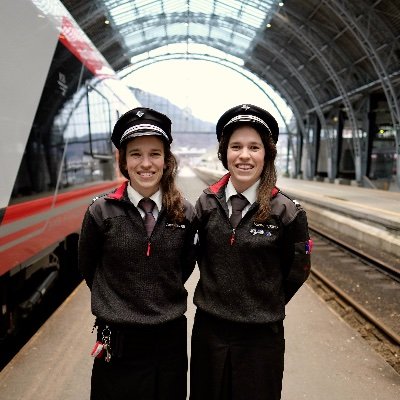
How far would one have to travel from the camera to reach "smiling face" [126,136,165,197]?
80.6 inches

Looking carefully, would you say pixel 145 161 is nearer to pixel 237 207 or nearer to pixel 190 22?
pixel 237 207

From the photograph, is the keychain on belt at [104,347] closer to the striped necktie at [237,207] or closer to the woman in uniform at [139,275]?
the woman in uniform at [139,275]

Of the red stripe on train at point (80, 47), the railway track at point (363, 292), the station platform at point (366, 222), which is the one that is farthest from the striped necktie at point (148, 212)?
the station platform at point (366, 222)

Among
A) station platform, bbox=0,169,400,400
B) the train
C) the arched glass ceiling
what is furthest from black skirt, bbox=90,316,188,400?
the arched glass ceiling

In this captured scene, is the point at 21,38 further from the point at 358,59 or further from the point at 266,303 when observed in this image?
the point at 358,59

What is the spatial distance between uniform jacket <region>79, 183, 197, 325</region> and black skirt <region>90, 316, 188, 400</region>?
3.3 inches

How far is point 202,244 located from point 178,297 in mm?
299

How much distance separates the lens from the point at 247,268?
203 cm

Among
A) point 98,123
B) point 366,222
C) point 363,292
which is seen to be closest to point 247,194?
point 98,123

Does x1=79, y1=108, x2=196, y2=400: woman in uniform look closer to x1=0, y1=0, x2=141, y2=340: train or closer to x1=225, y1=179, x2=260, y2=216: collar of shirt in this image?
x1=225, y1=179, x2=260, y2=216: collar of shirt

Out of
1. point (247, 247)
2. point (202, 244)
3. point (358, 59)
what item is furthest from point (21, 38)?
point (358, 59)

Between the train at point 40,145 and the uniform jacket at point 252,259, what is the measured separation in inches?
82.7

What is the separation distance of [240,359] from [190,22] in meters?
38.9

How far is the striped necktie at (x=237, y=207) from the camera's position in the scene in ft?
6.79
